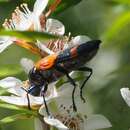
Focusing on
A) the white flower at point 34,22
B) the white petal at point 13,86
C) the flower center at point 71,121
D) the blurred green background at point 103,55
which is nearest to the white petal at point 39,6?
the white flower at point 34,22

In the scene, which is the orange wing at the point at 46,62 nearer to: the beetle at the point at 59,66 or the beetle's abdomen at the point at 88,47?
the beetle at the point at 59,66

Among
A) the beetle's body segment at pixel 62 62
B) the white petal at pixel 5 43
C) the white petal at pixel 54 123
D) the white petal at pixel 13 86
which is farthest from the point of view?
the white petal at pixel 5 43

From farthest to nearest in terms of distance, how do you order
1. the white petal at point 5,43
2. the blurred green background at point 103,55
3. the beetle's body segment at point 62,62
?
the blurred green background at point 103,55 < the white petal at point 5,43 < the beetle's body segment at point 62,62

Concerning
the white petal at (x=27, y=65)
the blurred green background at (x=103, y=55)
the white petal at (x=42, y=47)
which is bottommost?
the blurred green background at (x=103, y=55)

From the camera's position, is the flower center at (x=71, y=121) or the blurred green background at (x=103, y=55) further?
the blurred green background at (x=103, y=55)

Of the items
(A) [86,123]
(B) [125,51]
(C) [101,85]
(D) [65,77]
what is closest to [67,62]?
(D) [65,77]

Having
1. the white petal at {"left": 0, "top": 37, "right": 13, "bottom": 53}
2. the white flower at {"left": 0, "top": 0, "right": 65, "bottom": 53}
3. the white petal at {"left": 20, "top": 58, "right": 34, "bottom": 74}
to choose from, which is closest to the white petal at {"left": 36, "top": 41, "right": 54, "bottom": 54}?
the white flower at {"left": 0, "top": 0, "right": 65, "bottom": 53}

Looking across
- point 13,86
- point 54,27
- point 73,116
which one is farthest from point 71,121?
point 54,27
